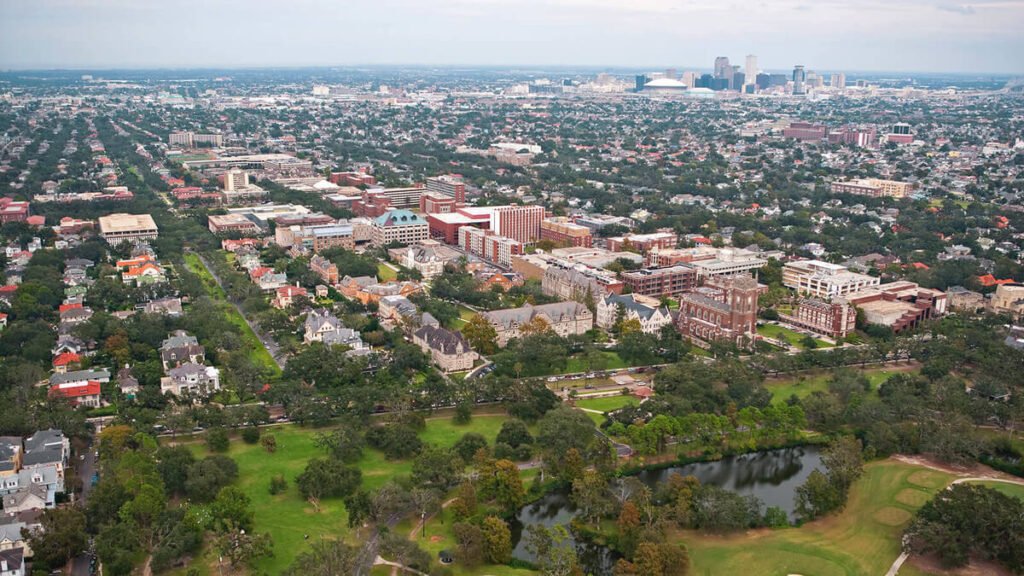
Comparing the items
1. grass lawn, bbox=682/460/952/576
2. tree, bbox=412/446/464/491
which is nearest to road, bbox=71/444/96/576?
tree, bbox=412/446/464/491

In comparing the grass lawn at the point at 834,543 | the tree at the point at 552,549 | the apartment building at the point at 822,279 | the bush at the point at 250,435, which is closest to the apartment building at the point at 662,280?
the apartment building at the point at 822,279

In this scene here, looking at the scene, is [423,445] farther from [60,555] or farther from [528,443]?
[60,555]

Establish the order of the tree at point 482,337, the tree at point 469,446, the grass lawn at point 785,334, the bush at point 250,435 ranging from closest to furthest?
the tree at point 469,446 < the bush at point 250,435 < the tree at point 482,337 < the grass lawn at point 785,334

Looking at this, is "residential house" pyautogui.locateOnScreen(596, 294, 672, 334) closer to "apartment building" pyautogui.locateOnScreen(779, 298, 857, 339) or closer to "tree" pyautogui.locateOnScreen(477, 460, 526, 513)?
"apartment building" pyautogui.locateOnScreen(779, 298, 857, 339)

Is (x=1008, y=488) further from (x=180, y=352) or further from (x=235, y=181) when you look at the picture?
(x=235, y=181)

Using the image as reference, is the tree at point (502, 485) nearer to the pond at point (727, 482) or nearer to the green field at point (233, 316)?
the pond at point (727, 482)
